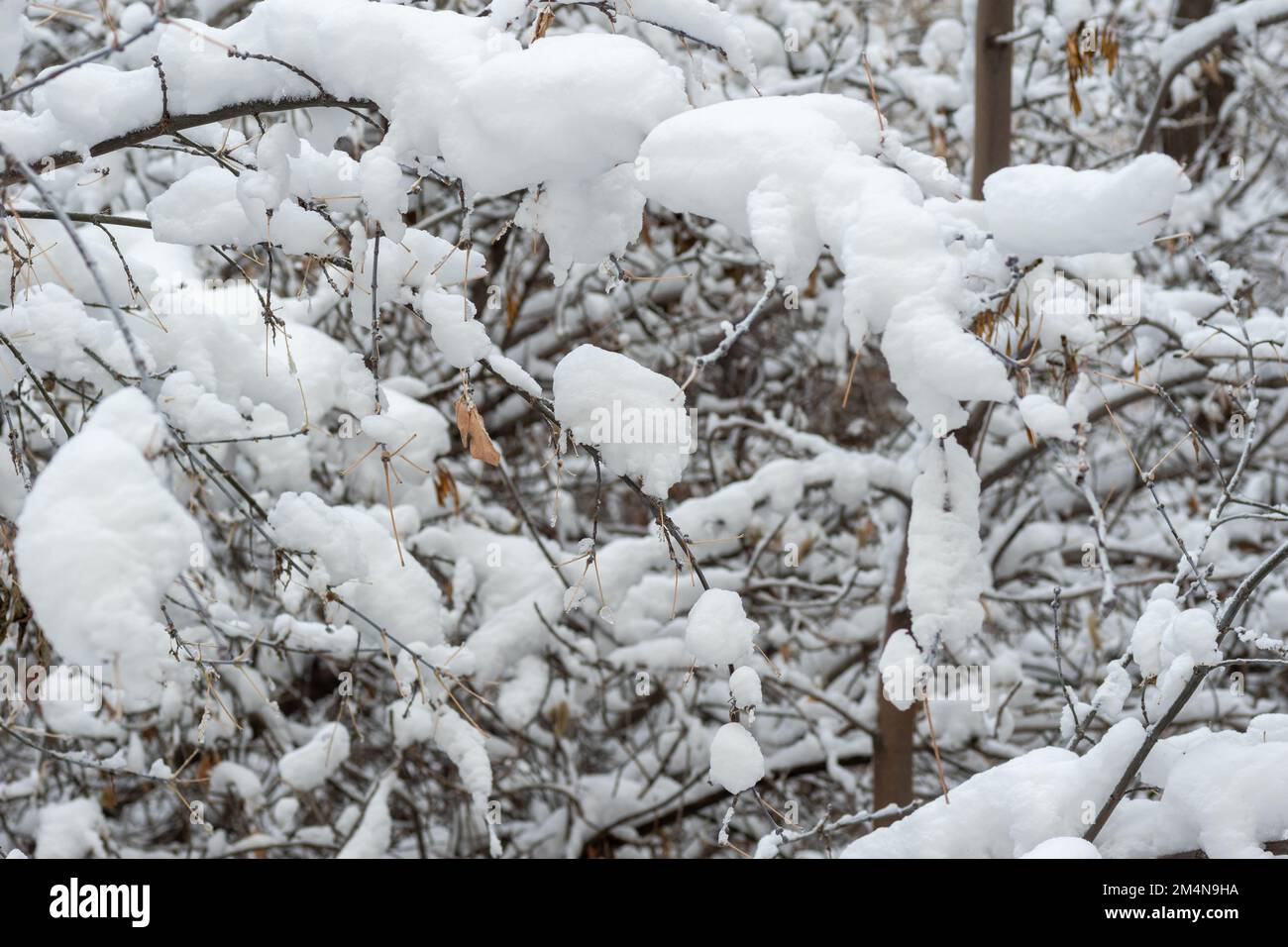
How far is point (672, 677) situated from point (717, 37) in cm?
301

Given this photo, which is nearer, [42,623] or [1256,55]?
[42,623]

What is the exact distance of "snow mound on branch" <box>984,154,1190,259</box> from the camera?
1222 mm

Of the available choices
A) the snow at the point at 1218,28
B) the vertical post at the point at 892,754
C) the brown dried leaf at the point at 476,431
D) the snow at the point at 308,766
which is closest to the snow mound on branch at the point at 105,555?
the brown dried leaf at the point at 476,431

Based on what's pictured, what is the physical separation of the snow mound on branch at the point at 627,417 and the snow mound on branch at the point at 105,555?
552 mm

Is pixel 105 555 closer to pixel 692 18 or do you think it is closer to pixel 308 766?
pixel 692 18

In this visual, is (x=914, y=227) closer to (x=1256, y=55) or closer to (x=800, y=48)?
(x=800, y=48)

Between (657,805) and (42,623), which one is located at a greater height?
(42,623)

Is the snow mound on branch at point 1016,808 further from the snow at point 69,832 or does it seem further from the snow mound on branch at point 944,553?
the snow at point 69,832

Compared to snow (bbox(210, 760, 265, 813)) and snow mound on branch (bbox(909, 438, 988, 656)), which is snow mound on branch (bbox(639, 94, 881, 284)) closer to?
snow mound on branch (bbox(909, 438, 988, 656))

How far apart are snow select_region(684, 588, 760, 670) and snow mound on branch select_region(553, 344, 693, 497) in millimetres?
163

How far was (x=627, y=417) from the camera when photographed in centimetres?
148

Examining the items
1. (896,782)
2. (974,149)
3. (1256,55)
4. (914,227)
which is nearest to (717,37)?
(914,227)

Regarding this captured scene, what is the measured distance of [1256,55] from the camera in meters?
5.38

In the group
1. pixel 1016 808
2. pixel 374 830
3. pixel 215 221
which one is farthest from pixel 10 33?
pixel 374 830
